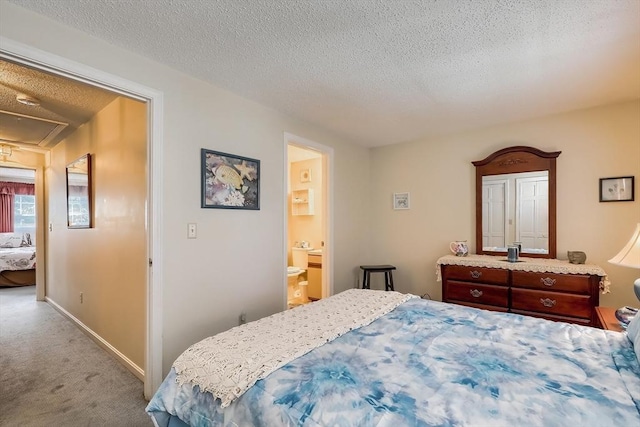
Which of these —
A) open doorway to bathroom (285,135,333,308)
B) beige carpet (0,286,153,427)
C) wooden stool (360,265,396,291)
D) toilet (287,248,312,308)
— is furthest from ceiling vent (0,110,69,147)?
wooden stool (360,265,396,291)

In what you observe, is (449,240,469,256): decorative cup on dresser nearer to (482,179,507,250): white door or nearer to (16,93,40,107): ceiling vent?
(482,179,507,250): white door

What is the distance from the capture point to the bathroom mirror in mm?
3328

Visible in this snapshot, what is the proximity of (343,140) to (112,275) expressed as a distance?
2.90 m

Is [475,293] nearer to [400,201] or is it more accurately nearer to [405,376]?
[400,201]

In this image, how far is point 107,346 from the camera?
2947 mm

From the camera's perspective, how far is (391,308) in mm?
2043

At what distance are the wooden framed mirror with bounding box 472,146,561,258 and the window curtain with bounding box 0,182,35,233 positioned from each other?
10098 mm

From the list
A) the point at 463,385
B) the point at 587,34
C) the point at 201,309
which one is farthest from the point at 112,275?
the point at 587,34

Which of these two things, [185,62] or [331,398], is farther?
[185,62]

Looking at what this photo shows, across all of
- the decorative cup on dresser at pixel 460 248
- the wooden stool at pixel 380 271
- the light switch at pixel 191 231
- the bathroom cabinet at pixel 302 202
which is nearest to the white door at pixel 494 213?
the decorative cup on dresser at pixel 460 248

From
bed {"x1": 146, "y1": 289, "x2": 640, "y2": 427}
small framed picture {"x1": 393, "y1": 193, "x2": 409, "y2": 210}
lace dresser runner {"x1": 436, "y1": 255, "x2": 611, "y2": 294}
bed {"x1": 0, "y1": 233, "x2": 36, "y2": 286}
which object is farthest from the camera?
bed {"x1": 0, "y1": 233, "x2": 36, "y2": 286}

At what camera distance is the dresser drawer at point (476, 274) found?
3105mm

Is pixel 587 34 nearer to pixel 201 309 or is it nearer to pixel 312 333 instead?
pixel 312 333

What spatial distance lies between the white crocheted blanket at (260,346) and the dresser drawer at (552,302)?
1.75m
